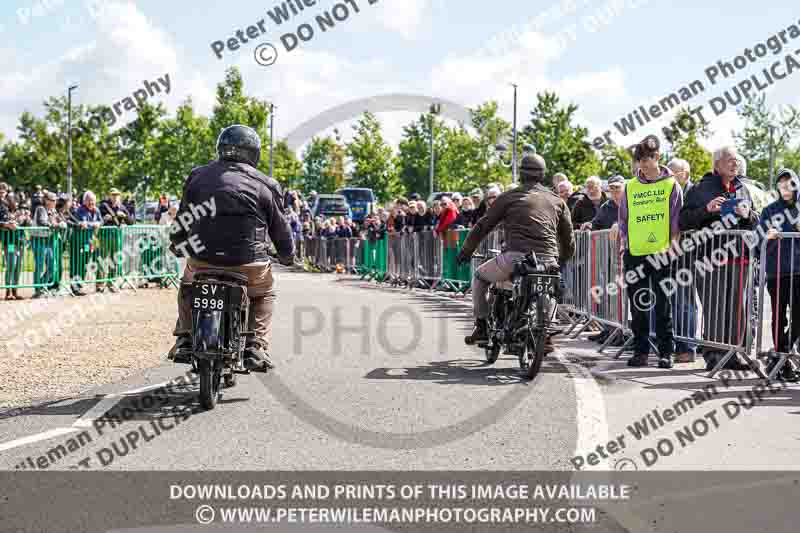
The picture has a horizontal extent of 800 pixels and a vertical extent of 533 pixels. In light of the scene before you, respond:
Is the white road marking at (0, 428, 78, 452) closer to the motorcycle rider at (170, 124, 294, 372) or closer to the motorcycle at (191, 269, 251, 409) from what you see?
the motorcycle at (191, 269, 251, 409)

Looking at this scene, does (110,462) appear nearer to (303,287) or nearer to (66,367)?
(66,367)

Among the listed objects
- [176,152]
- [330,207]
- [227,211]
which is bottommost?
[227,211]

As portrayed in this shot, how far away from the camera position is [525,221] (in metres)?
9.20

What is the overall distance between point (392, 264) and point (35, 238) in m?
9.81

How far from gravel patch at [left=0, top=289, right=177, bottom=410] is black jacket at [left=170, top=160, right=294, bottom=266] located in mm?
→ 1643

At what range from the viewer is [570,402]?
7.36 metres

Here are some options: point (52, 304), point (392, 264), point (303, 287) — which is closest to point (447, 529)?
point (52, 304)

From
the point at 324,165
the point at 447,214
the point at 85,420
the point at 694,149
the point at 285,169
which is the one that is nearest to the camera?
the point at 85,420

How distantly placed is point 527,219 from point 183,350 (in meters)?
3.47

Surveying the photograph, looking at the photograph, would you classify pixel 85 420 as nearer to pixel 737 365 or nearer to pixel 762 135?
pixel 737 365

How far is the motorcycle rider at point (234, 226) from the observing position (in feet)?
24.3

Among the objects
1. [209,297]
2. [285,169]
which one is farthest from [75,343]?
[285,169]

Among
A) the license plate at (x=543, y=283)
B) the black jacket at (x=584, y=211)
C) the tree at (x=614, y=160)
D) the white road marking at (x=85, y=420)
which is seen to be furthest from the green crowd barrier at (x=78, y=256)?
the tree at (x=614, y=160)

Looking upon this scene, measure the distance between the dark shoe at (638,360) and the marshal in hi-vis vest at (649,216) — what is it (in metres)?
0.97
